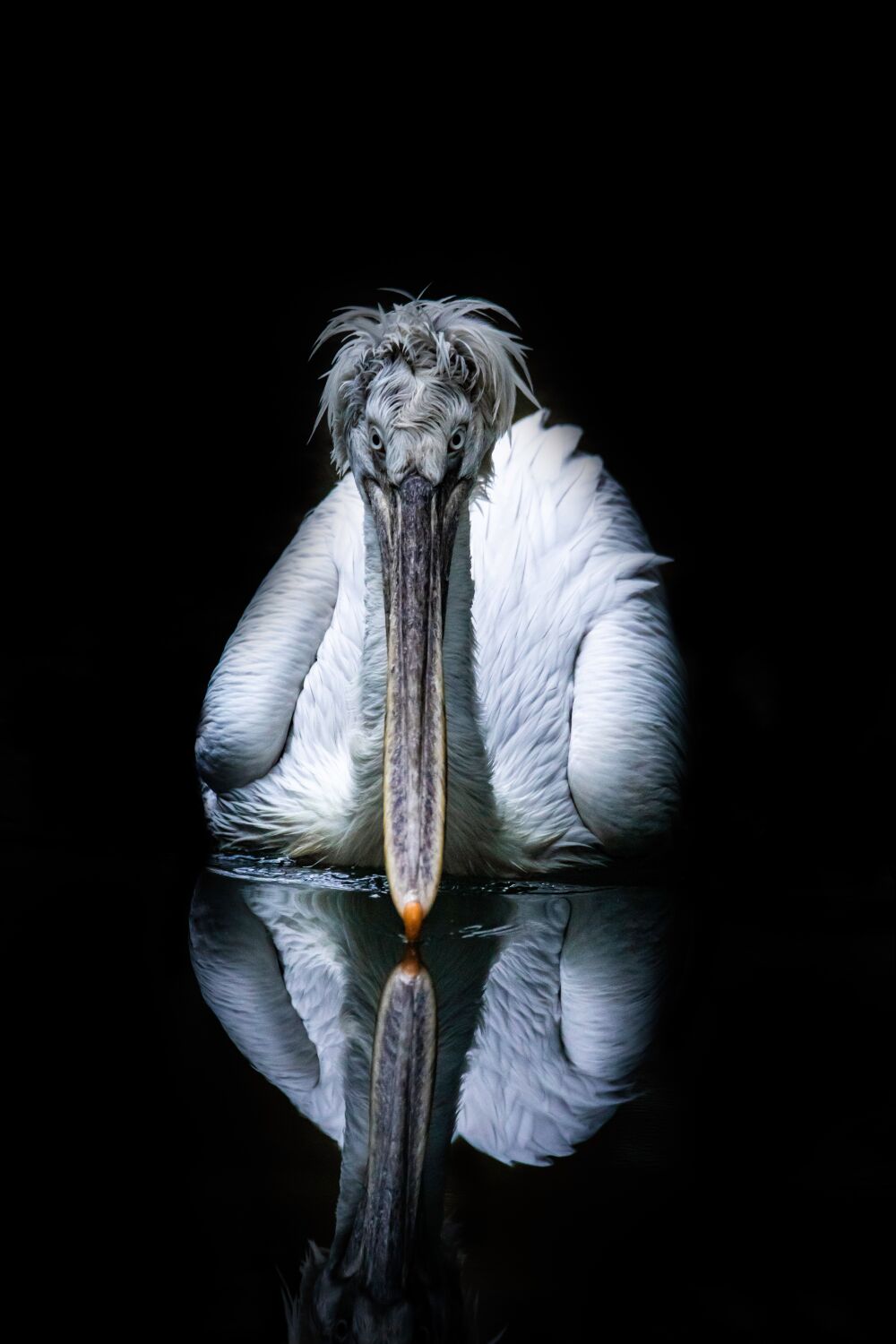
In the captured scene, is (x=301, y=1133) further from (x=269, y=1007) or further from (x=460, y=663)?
(x=460, y=663)

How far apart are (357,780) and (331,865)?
32cm

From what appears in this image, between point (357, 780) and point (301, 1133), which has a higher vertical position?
point (357, 780)

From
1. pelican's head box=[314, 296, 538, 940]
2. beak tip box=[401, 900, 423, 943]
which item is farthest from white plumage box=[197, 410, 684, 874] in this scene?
beak tip box=[401, 900, 423, 943]

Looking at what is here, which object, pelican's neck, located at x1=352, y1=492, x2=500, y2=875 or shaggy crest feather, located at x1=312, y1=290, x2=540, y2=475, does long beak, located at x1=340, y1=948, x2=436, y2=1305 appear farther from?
shaggy crest feather, located at x1=312, y1=290, x2=540, y2=475

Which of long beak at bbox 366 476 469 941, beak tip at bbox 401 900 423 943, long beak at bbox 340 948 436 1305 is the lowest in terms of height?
long beak at bbox 340 948 436 1305

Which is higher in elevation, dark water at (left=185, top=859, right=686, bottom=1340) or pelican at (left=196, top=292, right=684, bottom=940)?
pelican at (left=196, top=292, right=684, bottom=940)

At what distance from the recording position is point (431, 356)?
2.96 meters

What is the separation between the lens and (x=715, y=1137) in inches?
71.7

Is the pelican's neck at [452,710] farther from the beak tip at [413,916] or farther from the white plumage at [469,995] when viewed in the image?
the beak tip at [413,916]

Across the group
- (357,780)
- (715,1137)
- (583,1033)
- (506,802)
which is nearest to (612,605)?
(506,802)

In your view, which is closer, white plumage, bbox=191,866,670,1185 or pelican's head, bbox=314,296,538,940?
white plumage, bbox=191,866,670,1185

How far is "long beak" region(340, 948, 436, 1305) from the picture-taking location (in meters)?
1.44

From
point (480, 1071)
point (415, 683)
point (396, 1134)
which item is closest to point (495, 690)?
point (415, 683)

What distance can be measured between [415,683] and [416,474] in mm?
458
